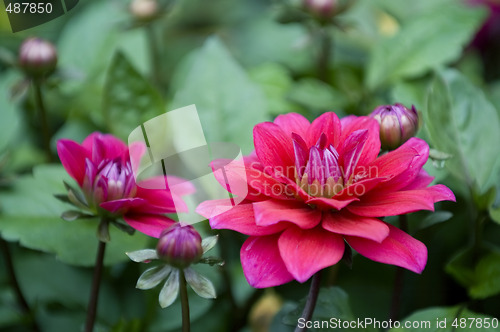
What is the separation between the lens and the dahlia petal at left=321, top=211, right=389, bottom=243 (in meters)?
0.38

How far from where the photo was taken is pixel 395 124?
489mm

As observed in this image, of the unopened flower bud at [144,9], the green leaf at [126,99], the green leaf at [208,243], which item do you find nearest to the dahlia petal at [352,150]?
the green leaf at [208,243]

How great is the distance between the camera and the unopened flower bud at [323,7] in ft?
2.57

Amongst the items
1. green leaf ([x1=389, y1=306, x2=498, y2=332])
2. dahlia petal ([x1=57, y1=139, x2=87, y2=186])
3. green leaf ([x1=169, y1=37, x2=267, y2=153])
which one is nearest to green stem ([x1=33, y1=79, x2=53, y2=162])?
green leaf ([x1=169, y1=37, x2=267, y2=153])

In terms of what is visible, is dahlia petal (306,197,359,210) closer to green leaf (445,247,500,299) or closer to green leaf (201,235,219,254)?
green leaf (201,235,219,254)

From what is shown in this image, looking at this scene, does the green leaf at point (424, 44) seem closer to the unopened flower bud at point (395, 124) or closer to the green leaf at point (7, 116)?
the unopened flower bud at point (395, 124)

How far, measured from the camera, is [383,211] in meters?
0.41

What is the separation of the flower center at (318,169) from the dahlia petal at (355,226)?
0.02m

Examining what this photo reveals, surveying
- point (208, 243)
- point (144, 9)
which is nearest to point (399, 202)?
point (208, 243)

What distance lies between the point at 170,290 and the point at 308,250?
0.34 ft

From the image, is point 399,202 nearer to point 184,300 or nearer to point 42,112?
point 184,300

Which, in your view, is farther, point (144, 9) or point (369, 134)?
point (144, 9)

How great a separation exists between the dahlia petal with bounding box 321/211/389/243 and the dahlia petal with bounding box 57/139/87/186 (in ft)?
0.65

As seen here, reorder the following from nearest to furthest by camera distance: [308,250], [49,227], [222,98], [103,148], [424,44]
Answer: [308,250] < [103,148] < [49,227] < [222,98] < [424,44]
